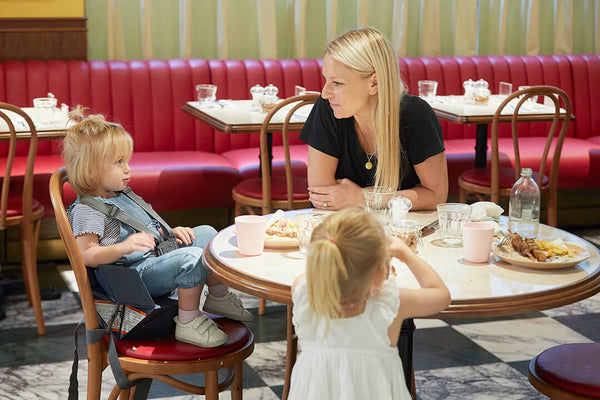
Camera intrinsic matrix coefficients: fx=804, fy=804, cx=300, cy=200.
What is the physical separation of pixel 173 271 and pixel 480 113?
7.78ft

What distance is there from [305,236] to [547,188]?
2668 mm

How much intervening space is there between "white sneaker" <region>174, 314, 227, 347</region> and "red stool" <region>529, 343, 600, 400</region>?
779mm

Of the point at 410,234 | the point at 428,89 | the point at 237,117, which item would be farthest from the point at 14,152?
the point at 428,89

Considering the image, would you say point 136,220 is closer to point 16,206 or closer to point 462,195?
point 16,206

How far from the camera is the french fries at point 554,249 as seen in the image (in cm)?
184

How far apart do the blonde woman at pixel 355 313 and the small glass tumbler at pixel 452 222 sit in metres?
0.41

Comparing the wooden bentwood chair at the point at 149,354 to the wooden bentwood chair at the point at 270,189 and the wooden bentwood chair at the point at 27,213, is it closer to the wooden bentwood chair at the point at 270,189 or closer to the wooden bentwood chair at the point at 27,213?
the wooden bentwood chair at the point at 27,213

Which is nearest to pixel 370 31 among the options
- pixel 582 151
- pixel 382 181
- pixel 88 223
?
pixel 382 181

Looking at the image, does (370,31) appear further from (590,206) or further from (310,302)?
(590,206)

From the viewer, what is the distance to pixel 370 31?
2295 mm

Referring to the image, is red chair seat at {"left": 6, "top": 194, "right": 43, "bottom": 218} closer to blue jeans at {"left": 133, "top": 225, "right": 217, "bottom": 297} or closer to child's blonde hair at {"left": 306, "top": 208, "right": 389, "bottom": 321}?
blue jeans at {"left": 133, "top": 225, "right": 217, "bottom": 297}

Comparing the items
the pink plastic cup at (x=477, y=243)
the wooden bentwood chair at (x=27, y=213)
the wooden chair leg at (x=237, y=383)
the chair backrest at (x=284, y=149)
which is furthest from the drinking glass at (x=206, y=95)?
the pink plastic cup at (x=477, y=243)

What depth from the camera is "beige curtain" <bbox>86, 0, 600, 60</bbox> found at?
200 inches

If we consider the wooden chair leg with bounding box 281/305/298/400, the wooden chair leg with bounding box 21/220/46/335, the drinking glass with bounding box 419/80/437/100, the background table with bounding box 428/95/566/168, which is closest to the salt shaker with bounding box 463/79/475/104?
the background table with bounding box 428/95/566/168
